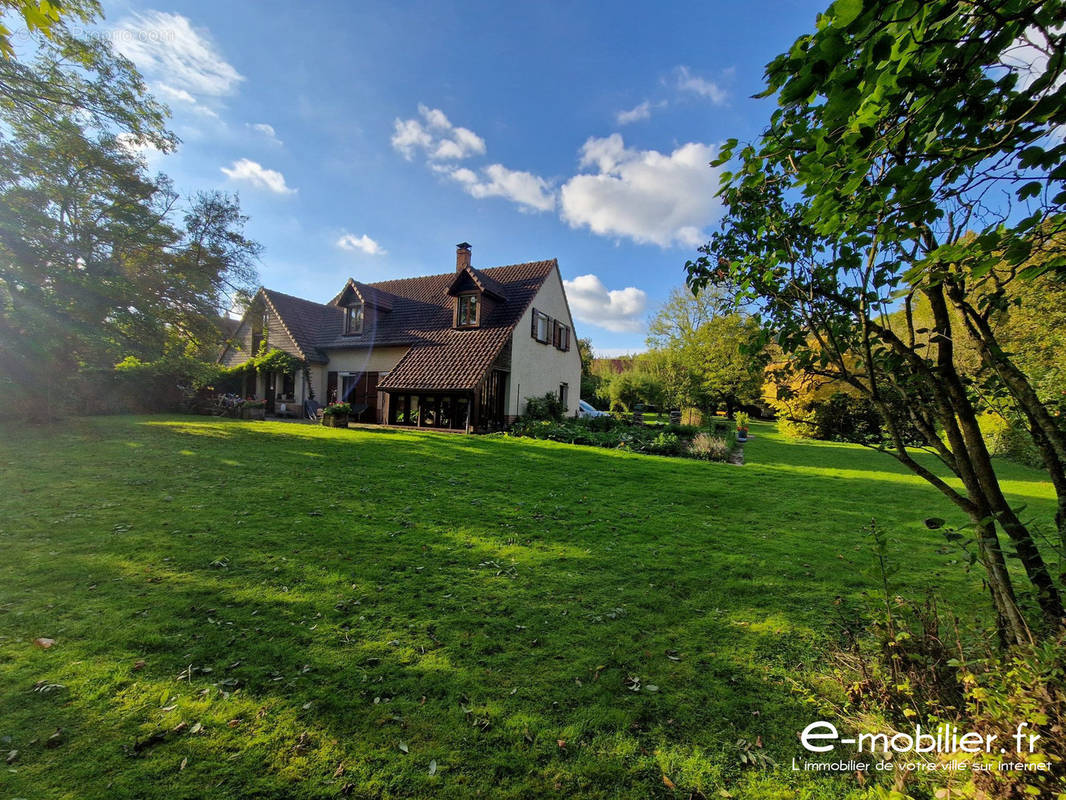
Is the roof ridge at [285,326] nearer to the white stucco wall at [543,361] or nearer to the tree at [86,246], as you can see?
the tree at [86,246]

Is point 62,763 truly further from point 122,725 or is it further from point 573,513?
point 573,513

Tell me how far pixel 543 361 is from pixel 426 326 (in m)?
5.96

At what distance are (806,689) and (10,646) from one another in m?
5.65

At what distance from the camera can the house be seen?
17.8m

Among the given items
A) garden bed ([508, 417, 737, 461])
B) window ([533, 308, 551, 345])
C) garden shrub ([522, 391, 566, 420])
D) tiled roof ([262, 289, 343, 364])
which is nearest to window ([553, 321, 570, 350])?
window ([533, 308, 551, 345])

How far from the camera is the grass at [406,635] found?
2275 millimetres

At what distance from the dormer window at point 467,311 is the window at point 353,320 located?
5.72 m

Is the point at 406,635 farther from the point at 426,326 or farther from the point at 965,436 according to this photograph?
the point at 426,326

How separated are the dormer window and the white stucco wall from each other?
7.49 feet

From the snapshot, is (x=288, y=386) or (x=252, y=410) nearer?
(x=252, y=410)

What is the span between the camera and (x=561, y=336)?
2244 centimetres

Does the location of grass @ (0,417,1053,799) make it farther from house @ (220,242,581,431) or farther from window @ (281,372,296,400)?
window @ (281,372,296,400)

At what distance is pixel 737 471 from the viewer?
11.8 meters

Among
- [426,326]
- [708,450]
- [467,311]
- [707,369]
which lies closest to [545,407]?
[467,311]
